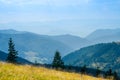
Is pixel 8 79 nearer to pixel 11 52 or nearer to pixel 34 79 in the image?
pixel 34 79

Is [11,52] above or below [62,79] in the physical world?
above

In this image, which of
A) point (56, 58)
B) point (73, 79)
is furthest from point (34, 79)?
point (56, 58)

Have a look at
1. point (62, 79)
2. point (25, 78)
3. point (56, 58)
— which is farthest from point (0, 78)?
point (56, 58)

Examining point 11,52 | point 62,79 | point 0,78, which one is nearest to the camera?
point 0,78

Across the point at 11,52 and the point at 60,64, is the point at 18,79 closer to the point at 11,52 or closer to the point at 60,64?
the point at 11,52

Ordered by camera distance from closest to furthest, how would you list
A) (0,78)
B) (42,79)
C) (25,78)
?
1. (0,78)
2. (25,78)
3. (42,79)

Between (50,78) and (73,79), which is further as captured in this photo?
(73,79)

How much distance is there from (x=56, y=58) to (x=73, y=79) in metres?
83.1

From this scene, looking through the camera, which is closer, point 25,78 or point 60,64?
point 25,78

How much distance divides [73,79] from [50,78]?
225cm

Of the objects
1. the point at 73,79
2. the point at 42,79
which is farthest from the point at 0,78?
the point at 73,79

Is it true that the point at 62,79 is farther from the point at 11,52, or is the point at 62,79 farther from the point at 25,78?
the point at 11,52

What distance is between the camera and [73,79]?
68.0 ft

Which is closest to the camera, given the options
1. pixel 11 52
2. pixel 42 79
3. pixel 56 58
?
pixel 42 79
